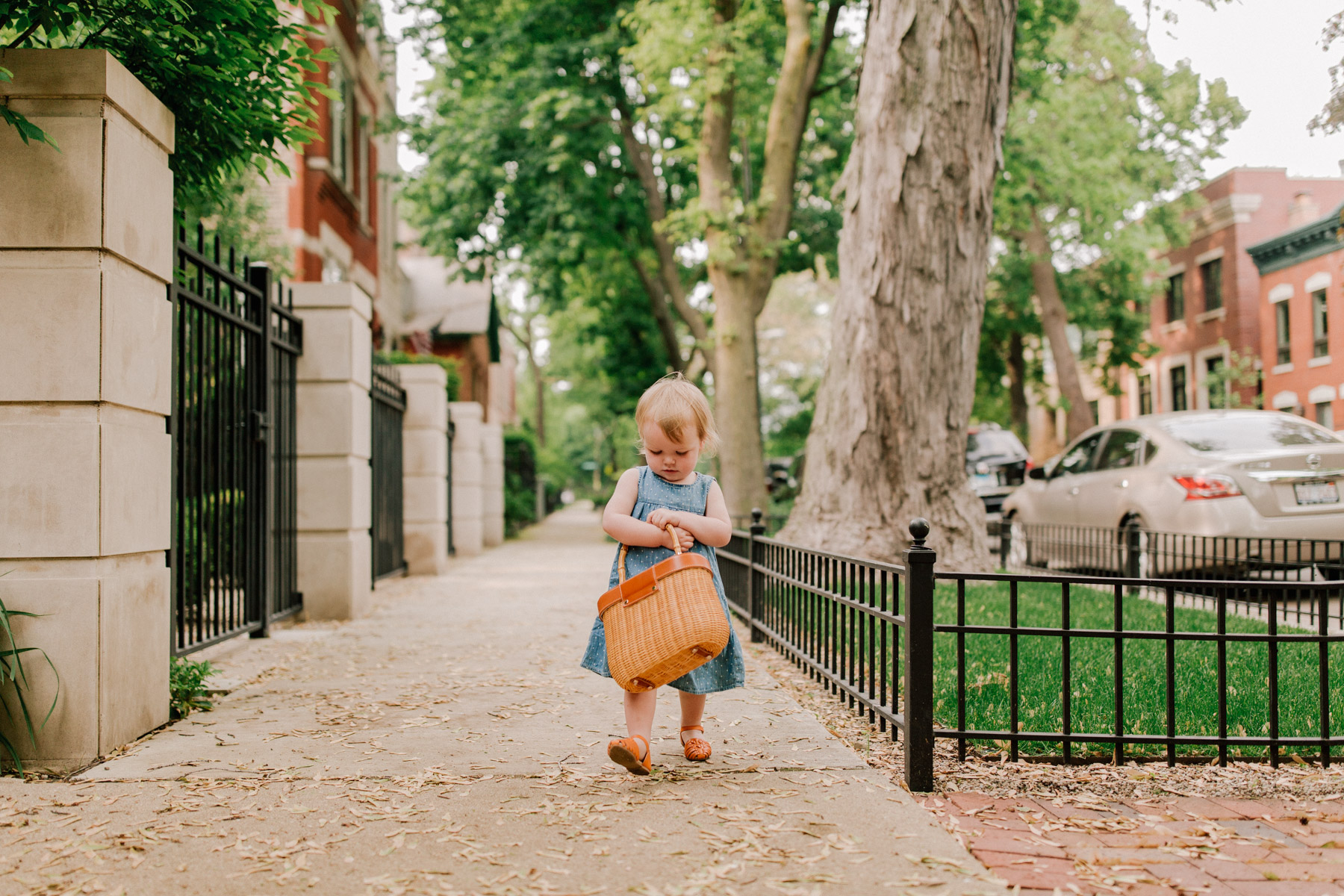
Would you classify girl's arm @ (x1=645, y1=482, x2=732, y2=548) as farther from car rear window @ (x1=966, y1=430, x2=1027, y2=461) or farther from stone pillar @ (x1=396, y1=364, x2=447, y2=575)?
car rear window @ (x1=966, y1=430, x2=1027, y2=461)

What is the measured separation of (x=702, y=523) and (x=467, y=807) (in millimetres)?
1255

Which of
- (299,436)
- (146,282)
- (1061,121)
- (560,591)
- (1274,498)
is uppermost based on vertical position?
(1061,121)

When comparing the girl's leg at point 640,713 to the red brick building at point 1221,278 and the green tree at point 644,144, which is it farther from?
the red brick building at point 1221,278

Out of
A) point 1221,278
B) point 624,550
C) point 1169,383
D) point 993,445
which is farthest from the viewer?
point 1169,383

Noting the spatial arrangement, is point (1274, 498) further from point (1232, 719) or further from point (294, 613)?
point (294, 613)

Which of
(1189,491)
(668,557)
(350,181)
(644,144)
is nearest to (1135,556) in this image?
(1189,491)

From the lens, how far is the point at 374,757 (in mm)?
3822

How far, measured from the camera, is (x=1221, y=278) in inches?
1218

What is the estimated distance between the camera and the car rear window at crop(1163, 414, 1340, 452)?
8.78m

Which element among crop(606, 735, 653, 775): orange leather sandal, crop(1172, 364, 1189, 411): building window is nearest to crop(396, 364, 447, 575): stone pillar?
crop(606, 735, 653, 775): orange leather sandal

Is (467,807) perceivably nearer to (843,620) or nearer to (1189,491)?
(843,620)

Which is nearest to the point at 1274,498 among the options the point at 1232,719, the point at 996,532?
the point at 996,532

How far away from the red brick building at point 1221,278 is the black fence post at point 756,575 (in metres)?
26.8

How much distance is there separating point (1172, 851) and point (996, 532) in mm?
8489
